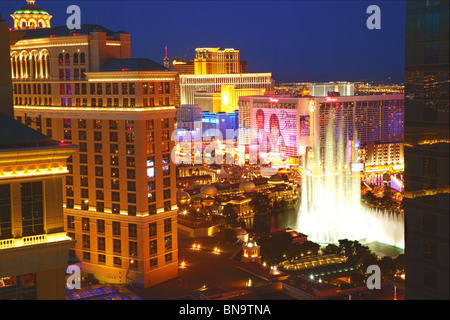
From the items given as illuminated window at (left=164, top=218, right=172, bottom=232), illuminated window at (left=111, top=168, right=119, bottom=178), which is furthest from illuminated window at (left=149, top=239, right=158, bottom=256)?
illuminated window at (left=111, top=168, right=119, bottom=178)

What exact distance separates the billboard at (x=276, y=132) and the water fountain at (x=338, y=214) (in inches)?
880

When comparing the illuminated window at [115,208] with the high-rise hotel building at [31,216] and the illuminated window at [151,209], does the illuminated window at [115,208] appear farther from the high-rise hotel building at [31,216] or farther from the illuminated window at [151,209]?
the high-rise hotel building at [31,216]

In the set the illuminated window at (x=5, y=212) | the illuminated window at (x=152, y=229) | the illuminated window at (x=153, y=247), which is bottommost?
the illuminated window at (x=153, y=247)

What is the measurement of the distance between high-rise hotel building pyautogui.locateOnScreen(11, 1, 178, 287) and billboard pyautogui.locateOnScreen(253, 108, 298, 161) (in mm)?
43982

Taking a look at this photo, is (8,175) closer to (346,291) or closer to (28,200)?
(28,200)

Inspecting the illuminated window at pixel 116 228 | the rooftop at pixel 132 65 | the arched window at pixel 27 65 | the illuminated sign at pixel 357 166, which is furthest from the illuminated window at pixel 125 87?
the illuminated sign at pixel 357 166

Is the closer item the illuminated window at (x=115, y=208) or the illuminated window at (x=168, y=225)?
the illuminated window at (x=115, y=208)

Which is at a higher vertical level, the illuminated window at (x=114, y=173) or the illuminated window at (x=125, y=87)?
the illuminated window at (x=125, y=87)

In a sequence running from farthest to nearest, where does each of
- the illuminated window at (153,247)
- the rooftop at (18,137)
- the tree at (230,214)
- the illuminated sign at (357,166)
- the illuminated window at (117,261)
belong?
the illuminated sign at (357,166), the tree at (230,214), the illuminated window at (117,261), the illuminated window at (153,247), the rooftop at (18,137)

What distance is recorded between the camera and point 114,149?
1962 cm

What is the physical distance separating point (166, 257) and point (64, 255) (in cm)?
1304

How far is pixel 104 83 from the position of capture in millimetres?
19594

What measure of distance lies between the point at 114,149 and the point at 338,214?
1873cm

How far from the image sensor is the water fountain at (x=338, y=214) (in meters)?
31.4
